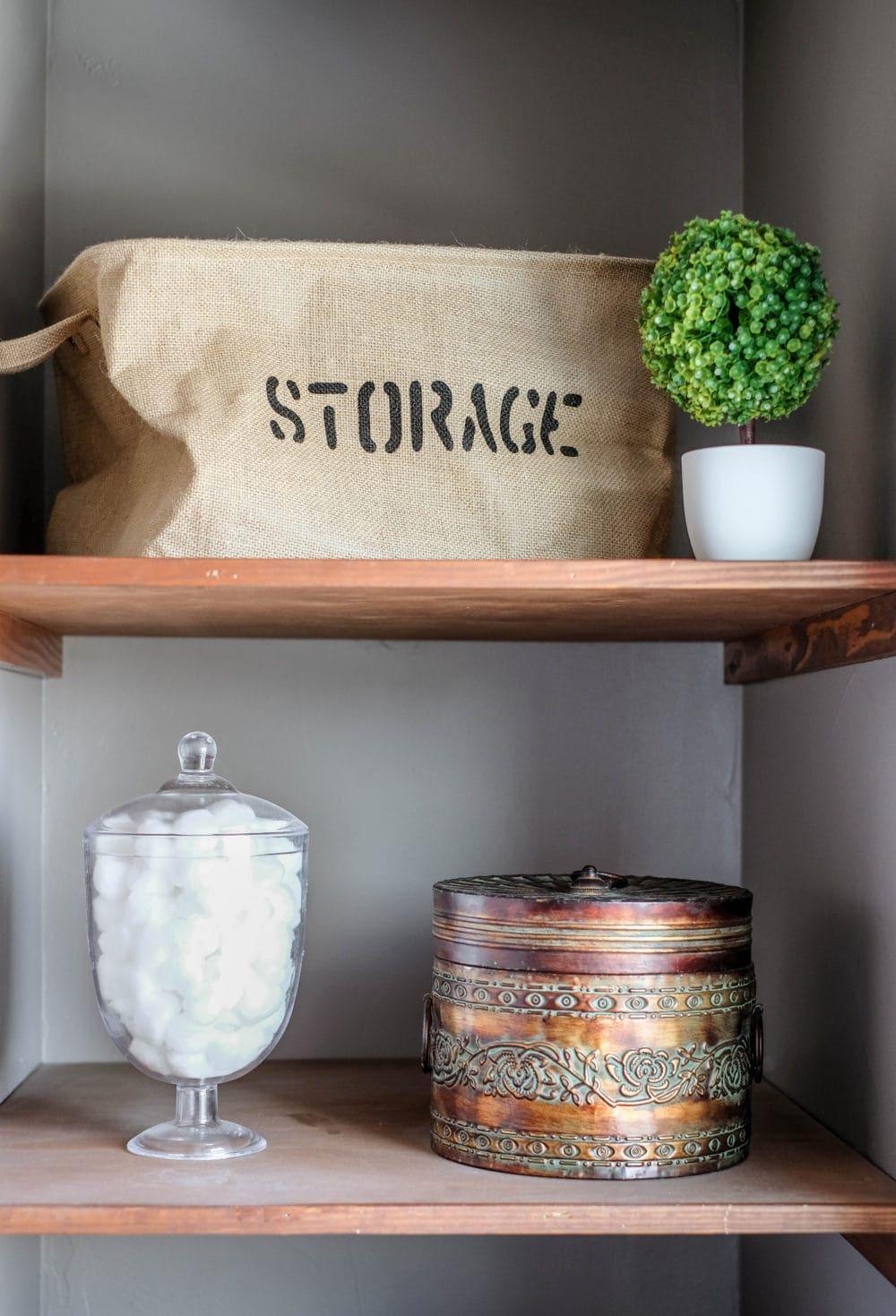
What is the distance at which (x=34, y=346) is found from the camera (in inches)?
40.7

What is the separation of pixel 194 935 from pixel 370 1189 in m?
0.21

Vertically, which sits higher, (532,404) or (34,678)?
(532,404)

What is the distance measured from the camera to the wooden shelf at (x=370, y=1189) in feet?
2.93

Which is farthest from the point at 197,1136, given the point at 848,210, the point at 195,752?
the point at 848,210

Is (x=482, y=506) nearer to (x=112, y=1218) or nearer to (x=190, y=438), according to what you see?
(x=190, y=438)

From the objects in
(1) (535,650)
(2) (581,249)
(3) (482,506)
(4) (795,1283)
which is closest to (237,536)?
(3) (482,506)

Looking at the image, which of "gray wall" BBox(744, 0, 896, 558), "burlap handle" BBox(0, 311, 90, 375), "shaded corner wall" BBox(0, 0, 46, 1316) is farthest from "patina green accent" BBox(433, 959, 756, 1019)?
"burlap handle" BBox(0, 311, 90, 375)

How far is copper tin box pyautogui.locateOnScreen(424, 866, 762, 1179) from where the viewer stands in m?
0.95

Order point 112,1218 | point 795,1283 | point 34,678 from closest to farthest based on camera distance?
point 112,1218 → point 795,1283 → point 34,678

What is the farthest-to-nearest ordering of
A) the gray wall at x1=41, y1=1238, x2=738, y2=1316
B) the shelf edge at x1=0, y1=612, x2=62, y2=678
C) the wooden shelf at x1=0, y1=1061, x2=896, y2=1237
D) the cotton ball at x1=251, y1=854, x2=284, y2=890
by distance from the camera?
the gray wall at x1=41, y1=1238, x2=738, y2=1316
the shelf edge at x1=0, y1=612, x2=62, y2=678
the cotton ball at x1=251, y1=854, x2=284, y2=890
the wooden shelf at x1=0, y1=1061, x2=896, y2=1237

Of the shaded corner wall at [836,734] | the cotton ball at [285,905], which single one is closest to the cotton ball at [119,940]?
the cotton ball at [285,905]

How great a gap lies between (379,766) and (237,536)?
16.5 inches

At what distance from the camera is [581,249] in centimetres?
135

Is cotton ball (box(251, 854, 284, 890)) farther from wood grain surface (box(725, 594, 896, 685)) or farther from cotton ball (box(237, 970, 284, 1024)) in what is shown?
wood grain surface (box(725, 594, 896, 685))
